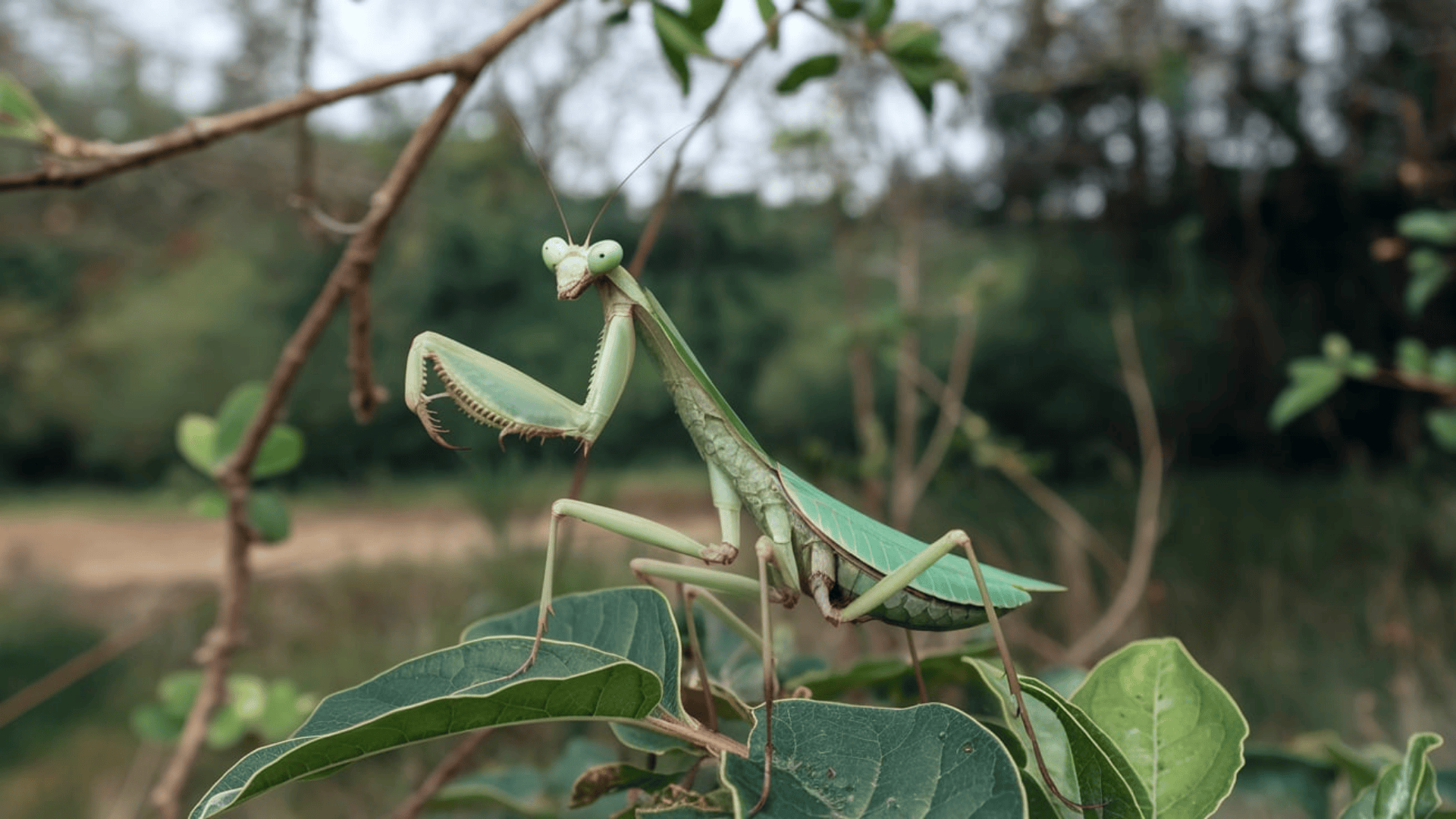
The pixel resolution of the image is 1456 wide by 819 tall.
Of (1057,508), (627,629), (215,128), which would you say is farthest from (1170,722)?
(1057,508)

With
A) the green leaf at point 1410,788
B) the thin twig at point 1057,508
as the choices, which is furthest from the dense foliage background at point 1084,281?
the green leaf at point 1410,788

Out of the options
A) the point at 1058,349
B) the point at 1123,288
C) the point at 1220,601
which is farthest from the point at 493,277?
the point at 1220,601

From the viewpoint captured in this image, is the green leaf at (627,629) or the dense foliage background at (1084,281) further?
the dense foliage background at (1084,281)

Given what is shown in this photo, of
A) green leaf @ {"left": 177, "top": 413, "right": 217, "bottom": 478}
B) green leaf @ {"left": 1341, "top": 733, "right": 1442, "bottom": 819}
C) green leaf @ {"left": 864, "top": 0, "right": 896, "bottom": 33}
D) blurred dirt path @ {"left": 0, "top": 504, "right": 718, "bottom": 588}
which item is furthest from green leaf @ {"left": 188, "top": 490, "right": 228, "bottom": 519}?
blurred dirt path @ {"left": 0, "top": 504, "right": 718, "bottom": 588}

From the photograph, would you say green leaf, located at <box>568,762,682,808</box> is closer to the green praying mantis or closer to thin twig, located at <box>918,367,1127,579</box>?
the green praying mantis

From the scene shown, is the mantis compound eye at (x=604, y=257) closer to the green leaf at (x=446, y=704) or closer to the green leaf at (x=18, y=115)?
the green leaf at (x=446, y=704)

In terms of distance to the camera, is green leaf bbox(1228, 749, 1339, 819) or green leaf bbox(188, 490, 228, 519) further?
green leaf bbox(188, 490, 228, 519)

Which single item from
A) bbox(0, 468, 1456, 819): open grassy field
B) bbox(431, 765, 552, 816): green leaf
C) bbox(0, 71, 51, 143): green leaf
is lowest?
bbox(0, 468, 1456, 819): open grassy field

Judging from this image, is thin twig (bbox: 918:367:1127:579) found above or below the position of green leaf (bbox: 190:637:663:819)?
below
